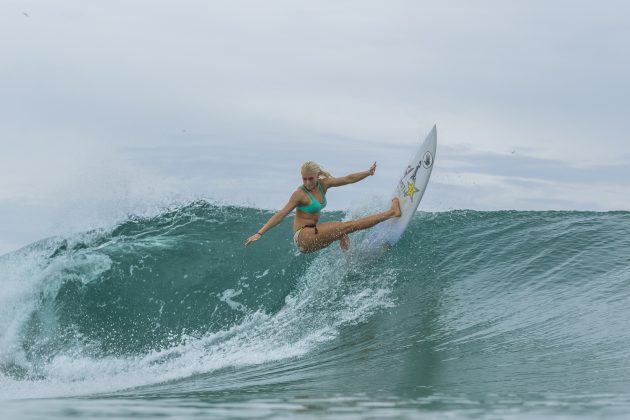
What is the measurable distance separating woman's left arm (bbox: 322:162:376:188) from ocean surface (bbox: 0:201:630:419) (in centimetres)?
129

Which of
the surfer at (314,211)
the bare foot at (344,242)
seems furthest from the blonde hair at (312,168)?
the bare foot at (344,242)

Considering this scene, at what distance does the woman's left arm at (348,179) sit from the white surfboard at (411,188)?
0.83 meters

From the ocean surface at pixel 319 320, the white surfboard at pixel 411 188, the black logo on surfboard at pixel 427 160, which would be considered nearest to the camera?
the ocean surface at pixel 319 320

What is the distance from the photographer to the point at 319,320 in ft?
27.4

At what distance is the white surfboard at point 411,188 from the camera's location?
959 centimetres

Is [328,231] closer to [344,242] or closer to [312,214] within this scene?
[312,214]

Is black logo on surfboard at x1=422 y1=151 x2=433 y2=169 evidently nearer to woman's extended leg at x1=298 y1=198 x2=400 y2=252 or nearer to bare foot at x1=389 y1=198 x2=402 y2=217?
bare foot at x1=389 y1=198 x2=402 y2=217

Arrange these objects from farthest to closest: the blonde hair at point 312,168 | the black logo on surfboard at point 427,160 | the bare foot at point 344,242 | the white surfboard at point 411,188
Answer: the black logo on surfboard at point 427,160, the white surfboard at point 411,188, the bare foot at point 344,242, the blonde hair at point 312,168

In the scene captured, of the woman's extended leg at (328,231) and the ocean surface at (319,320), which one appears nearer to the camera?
the ocean surface at (319,320)

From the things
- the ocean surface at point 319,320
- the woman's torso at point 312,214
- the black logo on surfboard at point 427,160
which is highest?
the black logo on surfboard at point 427,160

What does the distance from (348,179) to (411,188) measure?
1183 millimetres

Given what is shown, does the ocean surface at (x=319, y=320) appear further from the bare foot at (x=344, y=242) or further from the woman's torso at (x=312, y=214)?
the woman's torso at (x=312, y=214)

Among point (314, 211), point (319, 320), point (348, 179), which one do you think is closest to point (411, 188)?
point (348, 179)

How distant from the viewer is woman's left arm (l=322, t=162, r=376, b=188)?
28.5 feet
